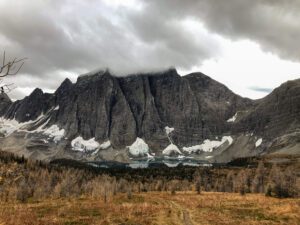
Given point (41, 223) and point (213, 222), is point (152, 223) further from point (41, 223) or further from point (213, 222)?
point (41, 223)

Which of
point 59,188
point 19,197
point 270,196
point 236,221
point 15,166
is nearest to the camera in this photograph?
point 15,166

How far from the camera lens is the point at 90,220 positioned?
48.7 metres

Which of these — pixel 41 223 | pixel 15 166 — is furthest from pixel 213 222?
pixel 15 166

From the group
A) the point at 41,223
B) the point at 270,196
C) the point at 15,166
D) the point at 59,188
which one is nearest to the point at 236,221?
the point at 41,223

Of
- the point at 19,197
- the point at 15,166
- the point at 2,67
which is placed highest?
the point at 2,67

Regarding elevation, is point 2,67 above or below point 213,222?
above

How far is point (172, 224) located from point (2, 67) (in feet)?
108

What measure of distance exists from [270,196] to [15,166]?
295 ft

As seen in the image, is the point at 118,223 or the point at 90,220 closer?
the point at 118,223

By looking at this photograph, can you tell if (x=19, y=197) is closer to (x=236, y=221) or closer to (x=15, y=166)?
(x=236, y=221)

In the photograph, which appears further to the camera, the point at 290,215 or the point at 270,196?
the point at 270,196

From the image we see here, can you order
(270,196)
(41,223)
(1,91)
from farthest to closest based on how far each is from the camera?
(270,196) → (41,223) → (1,91)

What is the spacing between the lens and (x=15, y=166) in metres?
15.2

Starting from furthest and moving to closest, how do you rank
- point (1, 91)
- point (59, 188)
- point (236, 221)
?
point (59, 188) < point (236, 221) < point (1, 91)
